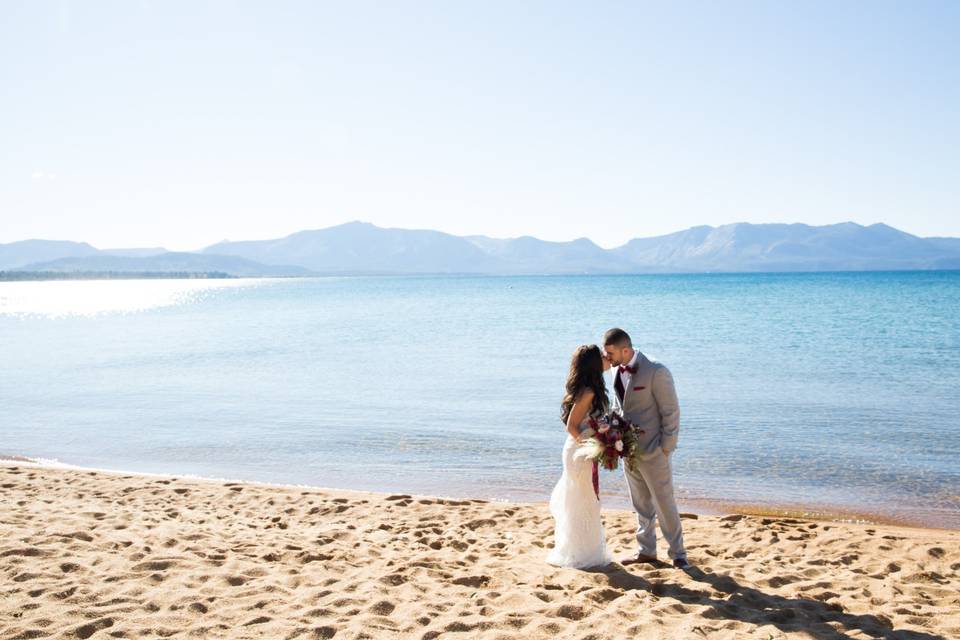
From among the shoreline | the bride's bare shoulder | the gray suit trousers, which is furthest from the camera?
the shoreline

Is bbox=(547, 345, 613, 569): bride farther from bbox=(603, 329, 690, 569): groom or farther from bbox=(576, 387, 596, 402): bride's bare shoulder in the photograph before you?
bbox=(603, 329, 690, 569): groom

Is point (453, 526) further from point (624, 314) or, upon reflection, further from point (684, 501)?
point (624, 314)

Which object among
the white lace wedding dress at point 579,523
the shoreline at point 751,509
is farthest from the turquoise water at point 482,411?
the white lace wedding dress at point 579,523

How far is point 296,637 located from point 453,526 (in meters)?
3.79

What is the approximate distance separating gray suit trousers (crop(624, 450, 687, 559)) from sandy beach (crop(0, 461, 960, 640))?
303 millimetres

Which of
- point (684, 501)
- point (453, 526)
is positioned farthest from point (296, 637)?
point (684, 501)

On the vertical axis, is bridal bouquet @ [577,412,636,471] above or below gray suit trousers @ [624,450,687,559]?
above

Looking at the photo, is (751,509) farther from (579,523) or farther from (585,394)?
(585,394)

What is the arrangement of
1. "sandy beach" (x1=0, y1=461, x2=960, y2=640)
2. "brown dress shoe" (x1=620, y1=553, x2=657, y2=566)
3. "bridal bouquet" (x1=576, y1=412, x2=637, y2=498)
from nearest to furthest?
"sandy beach" (x1=0, y1=461, x2=960, y2=640) → "bridal bouquet" (x1=576, y1=412, x2=637, y2=498) → "brown dress shoe" (x1=620, y1=553, x2=657, y2=566)

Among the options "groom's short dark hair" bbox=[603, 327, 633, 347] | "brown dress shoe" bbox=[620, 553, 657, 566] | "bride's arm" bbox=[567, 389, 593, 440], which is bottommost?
"brown dress shoe" bbox=[620, 553, 657, 566]

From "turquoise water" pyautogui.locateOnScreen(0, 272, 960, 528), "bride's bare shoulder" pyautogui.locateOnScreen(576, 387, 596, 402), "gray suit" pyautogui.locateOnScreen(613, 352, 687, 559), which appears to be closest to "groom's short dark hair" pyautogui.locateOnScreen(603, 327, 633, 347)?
"gray suit" pyautogui.locateOnScreen(613, 352, 687, 559)

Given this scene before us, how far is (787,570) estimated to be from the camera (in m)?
7.14

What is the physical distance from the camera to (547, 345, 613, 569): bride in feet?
23.2

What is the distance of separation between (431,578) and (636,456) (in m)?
2.28
